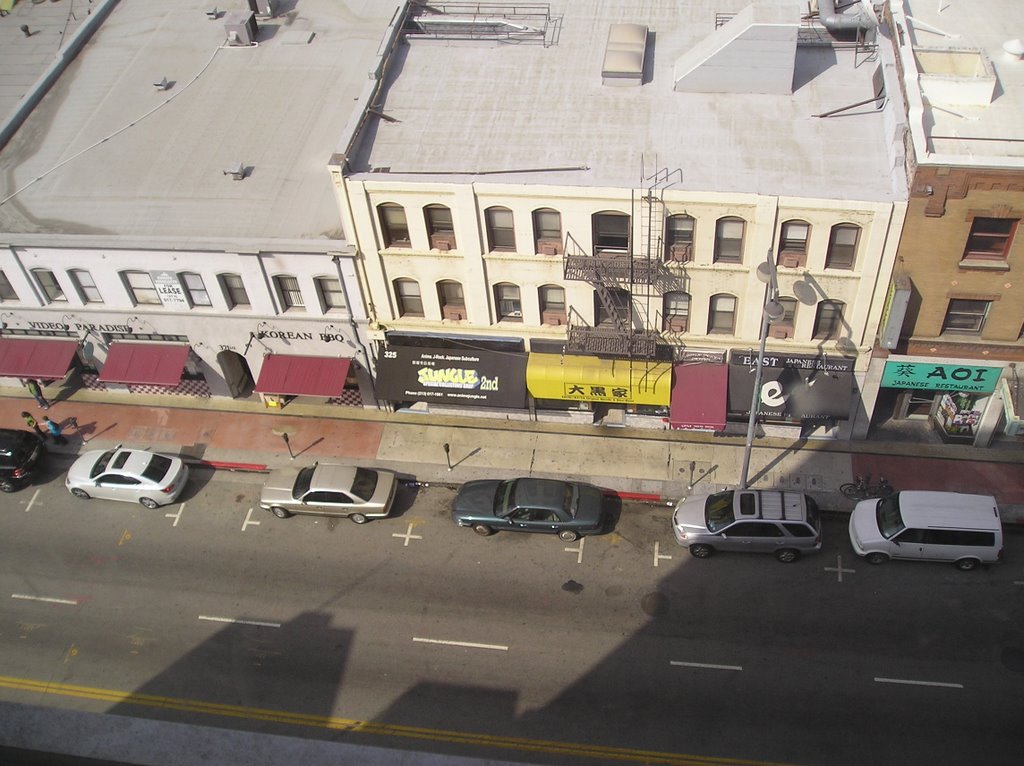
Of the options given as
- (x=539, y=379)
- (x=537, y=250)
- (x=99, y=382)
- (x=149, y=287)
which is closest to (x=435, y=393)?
(x=539, y=379)

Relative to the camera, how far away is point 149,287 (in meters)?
36.4

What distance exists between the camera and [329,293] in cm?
3534

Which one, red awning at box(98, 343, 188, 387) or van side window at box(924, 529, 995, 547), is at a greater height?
red awning at box(98, 343, 188, 387)

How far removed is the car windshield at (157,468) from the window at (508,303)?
14.6 meters

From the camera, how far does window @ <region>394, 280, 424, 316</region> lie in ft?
113

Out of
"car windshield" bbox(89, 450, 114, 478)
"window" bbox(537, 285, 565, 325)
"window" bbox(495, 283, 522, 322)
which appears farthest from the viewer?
"car windshield" bbox(89, 450, 114, 478)

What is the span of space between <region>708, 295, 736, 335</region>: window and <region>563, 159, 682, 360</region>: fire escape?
2.07m

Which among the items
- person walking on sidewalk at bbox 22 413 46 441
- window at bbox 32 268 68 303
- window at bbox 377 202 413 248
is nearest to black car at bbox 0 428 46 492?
person walking on sidewalk at bbox 22 413 46 441

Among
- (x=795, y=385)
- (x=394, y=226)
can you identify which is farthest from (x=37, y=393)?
(x=795, y=385)

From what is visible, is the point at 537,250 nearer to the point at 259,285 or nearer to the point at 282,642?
the point at 259,285

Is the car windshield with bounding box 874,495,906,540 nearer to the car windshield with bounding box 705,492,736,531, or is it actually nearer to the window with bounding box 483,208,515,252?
the car windshield with bounding box 705,492,736,531

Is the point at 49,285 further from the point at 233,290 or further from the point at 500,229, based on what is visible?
the point at 500,229

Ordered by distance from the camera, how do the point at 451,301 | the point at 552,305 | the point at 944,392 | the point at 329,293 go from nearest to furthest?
the point at 552,305, the point at 944,392, the point at 451,301, the point at 329,293

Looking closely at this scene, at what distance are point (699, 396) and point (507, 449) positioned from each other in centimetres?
824
